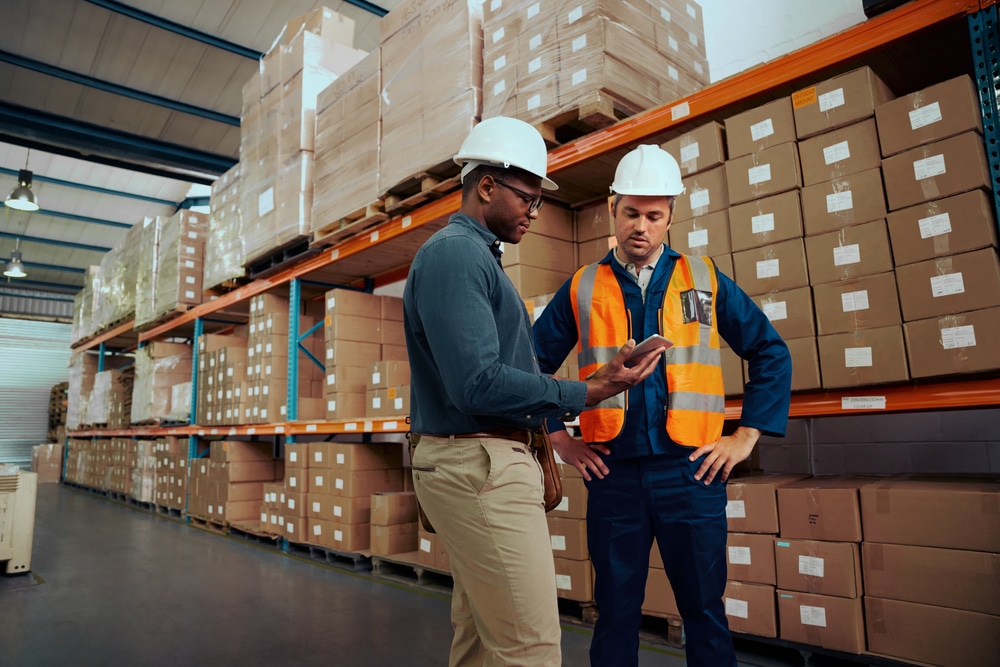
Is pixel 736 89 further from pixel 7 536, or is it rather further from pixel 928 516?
pixel 7 536

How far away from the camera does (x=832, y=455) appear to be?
3.83m

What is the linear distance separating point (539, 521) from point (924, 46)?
2.82 m

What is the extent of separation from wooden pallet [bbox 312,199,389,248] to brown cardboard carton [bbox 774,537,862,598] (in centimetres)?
355

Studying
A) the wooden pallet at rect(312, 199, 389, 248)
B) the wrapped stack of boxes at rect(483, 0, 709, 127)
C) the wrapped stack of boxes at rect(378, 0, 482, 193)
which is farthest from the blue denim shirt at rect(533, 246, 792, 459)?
the wooden pallet at rect(312, 199, 389, 248)

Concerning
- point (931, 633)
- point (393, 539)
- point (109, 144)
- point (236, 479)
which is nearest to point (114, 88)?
point (109, 144)

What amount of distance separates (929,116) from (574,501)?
7.94 feet

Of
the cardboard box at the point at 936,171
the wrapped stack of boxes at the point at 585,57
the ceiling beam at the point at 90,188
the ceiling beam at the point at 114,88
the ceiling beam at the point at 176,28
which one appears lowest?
the cardboard box at the point at 936,171

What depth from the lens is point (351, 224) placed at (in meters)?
5.10

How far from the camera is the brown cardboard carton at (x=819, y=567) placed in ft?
8.30

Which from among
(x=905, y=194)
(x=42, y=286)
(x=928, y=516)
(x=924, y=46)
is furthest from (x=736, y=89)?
(x=42, y=286)

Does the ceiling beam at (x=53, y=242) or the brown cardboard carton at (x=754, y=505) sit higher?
the ceiling beam at (x=53, y=242)

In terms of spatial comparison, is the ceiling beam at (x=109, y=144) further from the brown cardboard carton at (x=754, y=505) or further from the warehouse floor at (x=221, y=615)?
the brown cardboard carton at (x=754, y=505)

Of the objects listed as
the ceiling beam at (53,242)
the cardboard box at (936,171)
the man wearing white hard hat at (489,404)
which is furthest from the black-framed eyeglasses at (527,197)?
the ceiling beam at (53,242)

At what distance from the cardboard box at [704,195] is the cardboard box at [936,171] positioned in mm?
690
